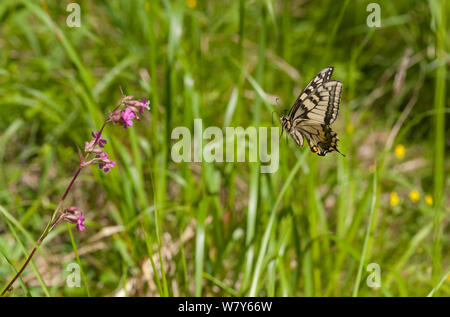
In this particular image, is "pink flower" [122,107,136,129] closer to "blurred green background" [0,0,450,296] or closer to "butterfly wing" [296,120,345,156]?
"blurred green background" [0,0,450,296]

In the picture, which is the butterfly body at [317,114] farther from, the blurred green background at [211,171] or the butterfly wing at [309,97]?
the blurred green background at [211,171]

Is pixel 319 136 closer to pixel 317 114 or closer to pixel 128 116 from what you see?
pixel 317 114

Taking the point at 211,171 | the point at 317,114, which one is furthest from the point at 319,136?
the point at 211,171

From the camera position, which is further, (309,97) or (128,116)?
(309,97)

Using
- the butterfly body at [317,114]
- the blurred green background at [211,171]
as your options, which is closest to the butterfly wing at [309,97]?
the butterfly body at [317,114]

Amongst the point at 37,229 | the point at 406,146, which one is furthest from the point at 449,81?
the point at 37,229
